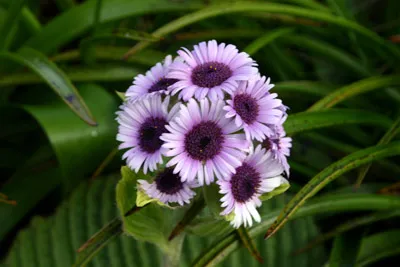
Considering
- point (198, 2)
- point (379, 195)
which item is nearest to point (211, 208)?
point (379, 195)

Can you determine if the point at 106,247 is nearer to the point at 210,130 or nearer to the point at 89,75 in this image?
the point at 89,75

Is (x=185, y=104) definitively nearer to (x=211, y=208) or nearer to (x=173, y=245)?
(x=211, y=208)

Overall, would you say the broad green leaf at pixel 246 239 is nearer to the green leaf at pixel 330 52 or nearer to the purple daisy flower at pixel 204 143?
the purple daisy flower at pixel 204 143

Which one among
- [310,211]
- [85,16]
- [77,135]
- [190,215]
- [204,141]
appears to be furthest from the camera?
[85,16]

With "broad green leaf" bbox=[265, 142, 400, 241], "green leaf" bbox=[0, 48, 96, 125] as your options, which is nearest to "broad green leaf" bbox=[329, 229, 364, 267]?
"broad green leaf" bbox=[265, 142, 400, 241]

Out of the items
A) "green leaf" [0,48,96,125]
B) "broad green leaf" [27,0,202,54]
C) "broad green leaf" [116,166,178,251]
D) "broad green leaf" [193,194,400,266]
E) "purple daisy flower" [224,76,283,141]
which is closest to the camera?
"purple daisy flower" [224,76,283,141]

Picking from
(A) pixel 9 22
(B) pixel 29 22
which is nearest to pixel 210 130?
(A) pixel 9 22

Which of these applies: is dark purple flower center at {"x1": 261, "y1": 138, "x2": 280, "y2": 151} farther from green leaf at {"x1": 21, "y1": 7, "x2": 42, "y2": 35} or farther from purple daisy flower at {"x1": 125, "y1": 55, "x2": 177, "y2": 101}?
green leaf at {"x1": 21, "y1": 7, "x2": 42, "y2": 35}
